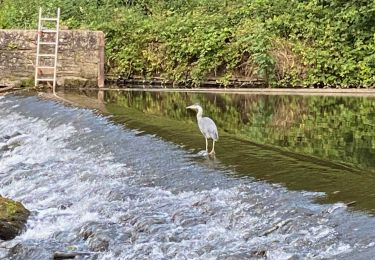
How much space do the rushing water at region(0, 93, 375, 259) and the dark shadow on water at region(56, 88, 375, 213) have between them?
0.06 metres

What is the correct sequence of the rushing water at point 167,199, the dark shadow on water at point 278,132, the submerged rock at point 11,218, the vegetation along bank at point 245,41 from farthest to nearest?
the vegetation along bank at point 245,41, the dark shadow on water at point 278,132, the submerged rock at point 11,218, the rushing water at point 167,199

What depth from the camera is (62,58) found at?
21.5m

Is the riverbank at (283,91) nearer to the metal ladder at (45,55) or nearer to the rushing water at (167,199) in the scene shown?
the metal ladder at (45,55)

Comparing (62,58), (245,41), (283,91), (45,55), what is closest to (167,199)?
(283,91)

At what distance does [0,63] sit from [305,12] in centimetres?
942

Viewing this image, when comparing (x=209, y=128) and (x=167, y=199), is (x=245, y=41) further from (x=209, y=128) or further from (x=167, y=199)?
(x=167, y=199)

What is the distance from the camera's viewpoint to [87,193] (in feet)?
32.0

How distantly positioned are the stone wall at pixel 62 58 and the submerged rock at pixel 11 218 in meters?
12.7

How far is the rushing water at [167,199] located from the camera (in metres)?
7.18

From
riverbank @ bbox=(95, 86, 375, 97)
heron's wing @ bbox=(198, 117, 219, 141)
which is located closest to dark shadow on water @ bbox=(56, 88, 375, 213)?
heron's wing @ bbox=(198, 117, 219, 141)

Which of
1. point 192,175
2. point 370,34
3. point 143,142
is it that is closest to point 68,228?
point 192,175

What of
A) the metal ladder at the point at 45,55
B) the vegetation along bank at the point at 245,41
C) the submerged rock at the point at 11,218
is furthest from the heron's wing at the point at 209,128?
the metal ladder at the point at 45,55

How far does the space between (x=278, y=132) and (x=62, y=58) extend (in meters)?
10.4

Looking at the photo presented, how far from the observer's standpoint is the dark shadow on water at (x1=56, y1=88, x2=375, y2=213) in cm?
909
